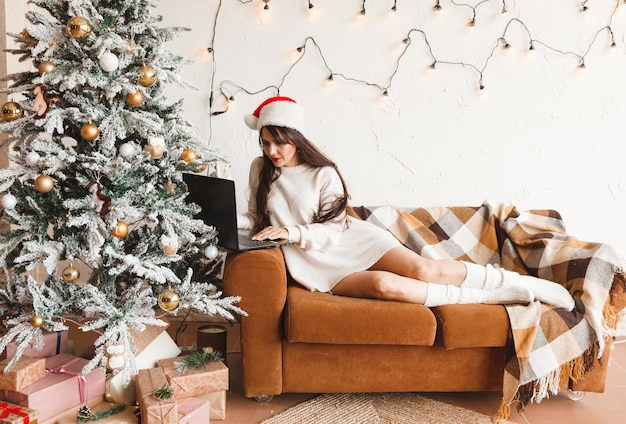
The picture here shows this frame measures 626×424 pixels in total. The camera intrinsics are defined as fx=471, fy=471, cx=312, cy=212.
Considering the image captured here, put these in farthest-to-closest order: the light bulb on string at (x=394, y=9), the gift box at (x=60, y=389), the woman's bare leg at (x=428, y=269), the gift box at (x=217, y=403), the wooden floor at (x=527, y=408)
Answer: the light bulb on string at (x=394, y=9)
the woman's bare leg at (x=428, y=269)
the wooden floor at (x=527, y=408)
the gift box at (x=217, y=403)
the gift box at (x=60, y=389)

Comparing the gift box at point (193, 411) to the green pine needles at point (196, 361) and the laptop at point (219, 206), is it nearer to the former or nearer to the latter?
the green pine needles at point (196, 361)

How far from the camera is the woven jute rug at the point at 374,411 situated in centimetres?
176

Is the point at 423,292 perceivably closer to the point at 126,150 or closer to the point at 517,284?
the point at 517,284

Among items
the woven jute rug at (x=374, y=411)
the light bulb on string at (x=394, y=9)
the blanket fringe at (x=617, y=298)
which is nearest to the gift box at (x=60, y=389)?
the woven jute rug at (x=374, y=411)

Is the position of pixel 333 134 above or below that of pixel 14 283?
above

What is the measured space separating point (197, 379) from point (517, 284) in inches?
50.9

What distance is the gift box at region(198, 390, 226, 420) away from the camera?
170 centimetres

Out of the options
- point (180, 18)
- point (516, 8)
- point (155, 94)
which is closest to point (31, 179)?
point (155, 94)

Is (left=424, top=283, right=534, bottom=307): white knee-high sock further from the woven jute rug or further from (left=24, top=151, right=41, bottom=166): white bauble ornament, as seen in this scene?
(left=24, top=151, right=41, bottom=166): white bauble ornament

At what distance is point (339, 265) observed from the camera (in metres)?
2.02

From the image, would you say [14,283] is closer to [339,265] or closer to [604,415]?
[339,265]

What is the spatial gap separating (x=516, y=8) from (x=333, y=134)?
123cm

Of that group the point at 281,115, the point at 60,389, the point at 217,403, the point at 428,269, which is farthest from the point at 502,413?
the point at 60,389

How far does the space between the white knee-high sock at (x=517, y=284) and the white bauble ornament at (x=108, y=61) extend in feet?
5.01
